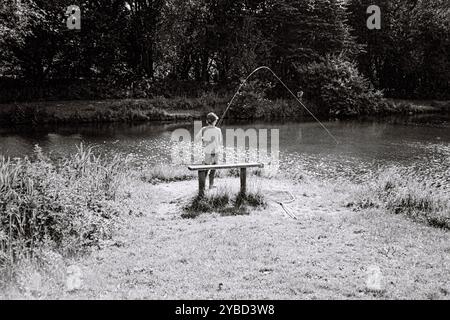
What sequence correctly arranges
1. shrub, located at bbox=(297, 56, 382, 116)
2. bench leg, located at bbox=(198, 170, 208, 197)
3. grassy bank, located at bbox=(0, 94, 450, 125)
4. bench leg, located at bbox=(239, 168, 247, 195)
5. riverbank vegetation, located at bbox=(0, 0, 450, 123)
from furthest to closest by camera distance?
shrub, located at bbox=(297, 56, 382, 116), riverbank vegetation, located at bbox=(0, 0, 450, 123), grassy bank, located at bbox=(0, 94, 450, 125), bench leg, located at bbox=(239, 168, 247, 195), bench leg, located at bbox=(198, 170, 208, 197)

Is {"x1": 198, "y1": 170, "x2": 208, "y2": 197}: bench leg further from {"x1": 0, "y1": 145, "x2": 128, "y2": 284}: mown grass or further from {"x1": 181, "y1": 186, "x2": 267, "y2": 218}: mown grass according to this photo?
{"x1": 0, "y1": 145, "x2": 128, "y2": 284}: mown grass

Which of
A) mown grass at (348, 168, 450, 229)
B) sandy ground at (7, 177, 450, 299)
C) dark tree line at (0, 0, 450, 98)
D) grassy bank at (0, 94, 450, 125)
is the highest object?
dark tree line at (0, 0, 450, 98)

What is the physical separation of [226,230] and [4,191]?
405cm

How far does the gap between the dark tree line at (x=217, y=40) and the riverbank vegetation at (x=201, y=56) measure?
9 centimetres

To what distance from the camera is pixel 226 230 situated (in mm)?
8094

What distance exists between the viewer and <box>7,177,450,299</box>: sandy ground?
5.65m

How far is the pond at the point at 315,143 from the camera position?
1742 cm

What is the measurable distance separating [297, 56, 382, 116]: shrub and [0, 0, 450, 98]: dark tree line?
53cm

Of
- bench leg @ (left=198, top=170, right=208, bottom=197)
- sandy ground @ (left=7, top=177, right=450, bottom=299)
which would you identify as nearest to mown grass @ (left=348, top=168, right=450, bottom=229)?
sandy ground @ (left=7, top=177, right=450, bottom=299)

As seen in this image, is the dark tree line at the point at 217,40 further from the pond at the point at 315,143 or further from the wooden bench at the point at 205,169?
the wooden bench at the point at 205,169

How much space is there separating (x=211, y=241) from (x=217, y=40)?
3082cm

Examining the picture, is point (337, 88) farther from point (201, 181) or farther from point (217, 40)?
point (201, 181)

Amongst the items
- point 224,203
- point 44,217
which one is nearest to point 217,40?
point 224,203
